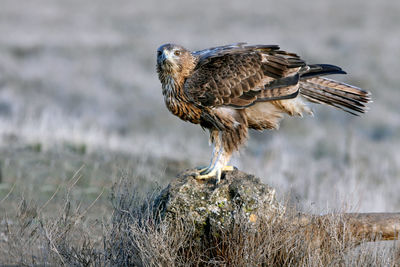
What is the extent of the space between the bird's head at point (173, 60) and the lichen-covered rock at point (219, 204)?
1.24 metres

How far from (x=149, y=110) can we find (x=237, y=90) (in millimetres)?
15106

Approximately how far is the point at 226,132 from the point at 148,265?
1699mm

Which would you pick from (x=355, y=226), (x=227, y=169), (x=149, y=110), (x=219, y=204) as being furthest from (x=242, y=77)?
(x=149, y=110)

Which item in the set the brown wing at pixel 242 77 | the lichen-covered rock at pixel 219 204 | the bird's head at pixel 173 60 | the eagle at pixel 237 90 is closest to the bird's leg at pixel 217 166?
the eagle at pixel 237 90

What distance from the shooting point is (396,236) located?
5.83 m

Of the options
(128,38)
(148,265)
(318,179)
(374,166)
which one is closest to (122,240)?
(148,265)

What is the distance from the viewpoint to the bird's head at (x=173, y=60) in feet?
20.0

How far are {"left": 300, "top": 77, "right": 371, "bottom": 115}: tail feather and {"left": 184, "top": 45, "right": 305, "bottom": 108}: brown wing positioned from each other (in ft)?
0.86

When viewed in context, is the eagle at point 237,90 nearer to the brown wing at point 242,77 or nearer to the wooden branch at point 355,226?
the brown wing at point 242,77

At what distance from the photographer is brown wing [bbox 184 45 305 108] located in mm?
6270

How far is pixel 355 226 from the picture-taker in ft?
19.0

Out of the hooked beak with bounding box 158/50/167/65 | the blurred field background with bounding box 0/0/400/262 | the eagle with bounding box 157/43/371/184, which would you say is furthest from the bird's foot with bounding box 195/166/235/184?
the hooked beak with bounding box 158/50/167/65

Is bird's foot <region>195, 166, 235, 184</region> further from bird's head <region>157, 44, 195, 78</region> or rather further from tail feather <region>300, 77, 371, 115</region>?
tail feather <region>300, 77, 371, 115</region>

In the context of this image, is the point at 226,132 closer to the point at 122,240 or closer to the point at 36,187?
the point at 122,240
